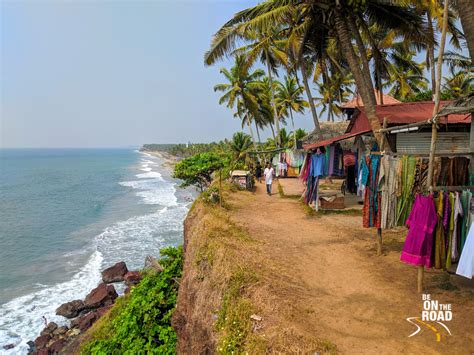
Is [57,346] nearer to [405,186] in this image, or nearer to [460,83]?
[405,186]

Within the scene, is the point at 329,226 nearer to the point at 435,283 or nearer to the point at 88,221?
the point at 435,283

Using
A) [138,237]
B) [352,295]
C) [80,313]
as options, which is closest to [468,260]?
[352,295]

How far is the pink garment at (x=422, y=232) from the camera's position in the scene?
211 inches

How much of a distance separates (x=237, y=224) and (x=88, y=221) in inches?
902

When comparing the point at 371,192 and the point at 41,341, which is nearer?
the point at 371,192

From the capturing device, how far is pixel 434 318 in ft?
16.6

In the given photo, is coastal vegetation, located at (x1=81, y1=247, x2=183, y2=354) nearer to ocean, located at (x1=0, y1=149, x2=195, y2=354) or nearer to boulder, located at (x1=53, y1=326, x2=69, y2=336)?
boulder, located at (x1=53, y1=326, x2=69, y2=336)

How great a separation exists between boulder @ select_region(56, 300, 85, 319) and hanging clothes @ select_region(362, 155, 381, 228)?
12.9 metres

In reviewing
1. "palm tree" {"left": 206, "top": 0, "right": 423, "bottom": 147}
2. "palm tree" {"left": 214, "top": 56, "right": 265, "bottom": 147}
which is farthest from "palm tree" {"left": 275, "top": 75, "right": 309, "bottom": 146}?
"palm tree" {"left": 206, "top": 0, "right": 423, "bottom": 147}

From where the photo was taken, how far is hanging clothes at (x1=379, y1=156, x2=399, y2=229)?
22.0ft

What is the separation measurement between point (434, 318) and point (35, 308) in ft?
51.9

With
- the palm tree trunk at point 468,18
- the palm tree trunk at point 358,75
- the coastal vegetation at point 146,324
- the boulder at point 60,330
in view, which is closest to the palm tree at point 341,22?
the palm tree trunk at point 358,75

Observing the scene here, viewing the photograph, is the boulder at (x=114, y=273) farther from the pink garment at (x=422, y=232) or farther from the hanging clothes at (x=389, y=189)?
the pink garment at (x=422, y=232)

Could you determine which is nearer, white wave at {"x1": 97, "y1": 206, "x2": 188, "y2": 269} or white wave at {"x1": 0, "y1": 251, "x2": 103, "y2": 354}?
white wave at {"x1": 0, "y1": 251, "x2": 103, "y2": 354}
